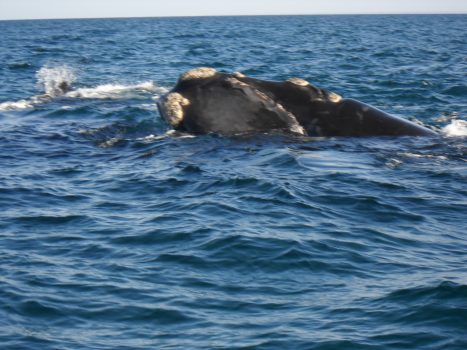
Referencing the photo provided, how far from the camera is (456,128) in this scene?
2034 cm

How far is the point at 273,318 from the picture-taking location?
29.8 ft

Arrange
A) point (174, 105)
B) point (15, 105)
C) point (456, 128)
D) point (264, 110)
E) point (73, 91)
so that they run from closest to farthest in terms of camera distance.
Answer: point (264, 110)
point (174, 105)
point (456, 128)
point (15, 105)
point (73, 91)

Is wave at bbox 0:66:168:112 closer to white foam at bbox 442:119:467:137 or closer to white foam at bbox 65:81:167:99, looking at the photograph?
white foam at bbox 65:81:167:99

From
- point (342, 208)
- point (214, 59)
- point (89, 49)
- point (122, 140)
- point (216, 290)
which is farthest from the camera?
point (89, 49)

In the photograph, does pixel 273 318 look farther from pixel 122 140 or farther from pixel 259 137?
pixel 122 140

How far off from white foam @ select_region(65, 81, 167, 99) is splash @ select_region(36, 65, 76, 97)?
22.7 inches

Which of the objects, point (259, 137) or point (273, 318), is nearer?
point (273, 318)

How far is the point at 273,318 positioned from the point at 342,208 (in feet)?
15.1

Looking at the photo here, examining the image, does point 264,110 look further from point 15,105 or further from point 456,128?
point 15,105

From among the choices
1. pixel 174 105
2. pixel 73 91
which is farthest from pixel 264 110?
pixel 73 91

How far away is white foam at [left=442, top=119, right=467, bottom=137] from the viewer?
762 inches

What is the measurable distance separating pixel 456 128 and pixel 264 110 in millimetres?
5455

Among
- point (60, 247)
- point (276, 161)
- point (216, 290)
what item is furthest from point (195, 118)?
point (216, 290)

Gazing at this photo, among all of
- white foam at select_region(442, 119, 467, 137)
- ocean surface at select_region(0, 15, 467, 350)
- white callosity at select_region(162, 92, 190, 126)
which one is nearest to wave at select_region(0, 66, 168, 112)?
ocean surface at select_region(0, 15, 467, 350)
